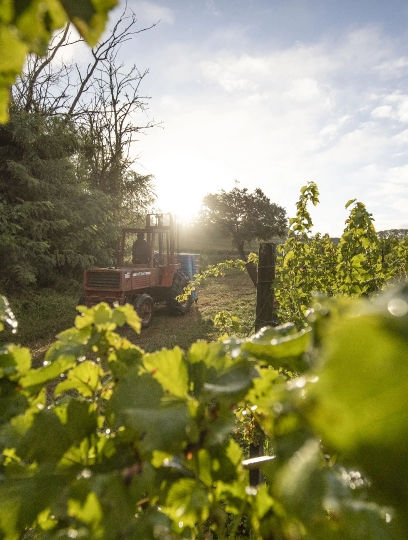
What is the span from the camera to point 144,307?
9.26m

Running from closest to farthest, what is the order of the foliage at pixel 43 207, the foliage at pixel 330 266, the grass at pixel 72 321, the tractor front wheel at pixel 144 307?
1. the foliage at pixel 330 266
2. the grass at pixel 72 321
3. the tractor front wheel at pixel 144 307
4. the foliage at pixel 43 207

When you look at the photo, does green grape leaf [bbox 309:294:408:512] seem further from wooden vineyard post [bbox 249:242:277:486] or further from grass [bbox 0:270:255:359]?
grass [bbox 0:270:255:359]

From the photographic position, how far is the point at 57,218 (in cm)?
1135

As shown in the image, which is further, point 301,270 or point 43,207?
point 43,207

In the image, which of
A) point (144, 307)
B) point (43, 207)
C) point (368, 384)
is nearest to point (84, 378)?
point (368, 384)

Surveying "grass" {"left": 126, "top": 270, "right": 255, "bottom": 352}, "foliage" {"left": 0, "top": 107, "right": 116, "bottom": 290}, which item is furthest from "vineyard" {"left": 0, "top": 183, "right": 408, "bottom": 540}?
"foliage" {"left": 0, "top": 107, "right": 116, "bottom": 290}

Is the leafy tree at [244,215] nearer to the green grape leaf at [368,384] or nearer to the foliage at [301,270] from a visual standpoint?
the foliage at [301,270]

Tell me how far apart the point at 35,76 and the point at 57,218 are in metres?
6.37

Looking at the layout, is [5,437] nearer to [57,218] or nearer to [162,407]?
[162,407]

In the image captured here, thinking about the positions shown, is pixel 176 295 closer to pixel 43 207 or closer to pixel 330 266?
pixel 43 207

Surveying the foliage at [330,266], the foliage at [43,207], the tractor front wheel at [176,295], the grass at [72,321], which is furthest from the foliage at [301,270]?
the foliage at [43,207]

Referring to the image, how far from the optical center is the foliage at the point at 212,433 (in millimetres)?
202

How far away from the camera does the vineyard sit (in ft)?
0.66

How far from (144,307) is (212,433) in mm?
8989
